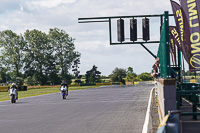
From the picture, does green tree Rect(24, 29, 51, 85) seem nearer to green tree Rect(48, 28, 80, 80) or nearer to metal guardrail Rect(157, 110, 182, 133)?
green tree Rect(48, 28, 80, 80)

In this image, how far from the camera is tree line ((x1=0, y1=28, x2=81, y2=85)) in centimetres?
9325

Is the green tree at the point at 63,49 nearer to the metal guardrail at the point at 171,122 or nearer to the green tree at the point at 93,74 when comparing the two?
the green tree at the point at 93,74

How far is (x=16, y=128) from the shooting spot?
35.5 feet

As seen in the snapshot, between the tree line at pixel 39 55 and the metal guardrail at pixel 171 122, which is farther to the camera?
the tree line at pixel 39 55

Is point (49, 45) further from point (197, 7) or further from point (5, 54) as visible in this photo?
point (197, 7)

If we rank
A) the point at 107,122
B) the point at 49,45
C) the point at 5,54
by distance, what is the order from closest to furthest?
the point at 107,122 < the point at 5,54 < the point at 49,45

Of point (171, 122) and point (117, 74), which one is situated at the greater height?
point (117, 74)

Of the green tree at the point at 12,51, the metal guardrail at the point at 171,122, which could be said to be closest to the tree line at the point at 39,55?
the green tree at the point at 12,51

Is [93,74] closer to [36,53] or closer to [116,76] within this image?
[116,76]

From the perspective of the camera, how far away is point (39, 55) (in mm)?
96875

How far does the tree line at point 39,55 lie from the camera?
9325cm

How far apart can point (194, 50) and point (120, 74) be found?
98.8 metres

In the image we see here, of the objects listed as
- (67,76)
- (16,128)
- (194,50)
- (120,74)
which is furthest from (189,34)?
(120,74)

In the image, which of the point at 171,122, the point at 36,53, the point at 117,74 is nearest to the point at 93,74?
the point at 117,74
